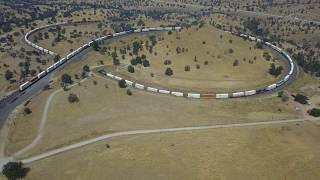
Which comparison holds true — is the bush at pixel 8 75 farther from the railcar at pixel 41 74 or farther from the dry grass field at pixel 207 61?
the dry grass field at pixel 207 61

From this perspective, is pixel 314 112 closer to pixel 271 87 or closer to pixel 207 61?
pixel 271 87

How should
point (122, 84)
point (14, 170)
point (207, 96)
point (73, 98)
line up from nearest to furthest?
point (14, 170) → point (73, 98) → point (207, 96) → point (122, 84)

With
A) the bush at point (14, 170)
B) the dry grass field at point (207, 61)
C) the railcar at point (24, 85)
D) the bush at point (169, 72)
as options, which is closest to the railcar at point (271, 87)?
the dry grass field at point (207, 61)

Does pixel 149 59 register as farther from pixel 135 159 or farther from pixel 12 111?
pixel 135 159

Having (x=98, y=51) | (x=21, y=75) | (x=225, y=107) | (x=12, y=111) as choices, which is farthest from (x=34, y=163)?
(x=98, y=51)

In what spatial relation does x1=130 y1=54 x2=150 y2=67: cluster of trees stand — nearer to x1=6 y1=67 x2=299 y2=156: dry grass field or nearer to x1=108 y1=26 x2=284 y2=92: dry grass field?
x1=108 y1=26 x2=284 y2=92: dry grass field

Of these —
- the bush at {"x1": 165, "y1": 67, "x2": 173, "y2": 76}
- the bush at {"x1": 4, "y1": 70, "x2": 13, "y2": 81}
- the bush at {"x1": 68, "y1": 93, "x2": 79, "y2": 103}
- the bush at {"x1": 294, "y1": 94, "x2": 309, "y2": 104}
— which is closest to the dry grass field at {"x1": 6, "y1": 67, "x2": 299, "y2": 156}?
the bush at {"x1": 68, "y1": 93, "x2": 79, "y2": 103}

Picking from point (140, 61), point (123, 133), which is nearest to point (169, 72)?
point (140, 61)
